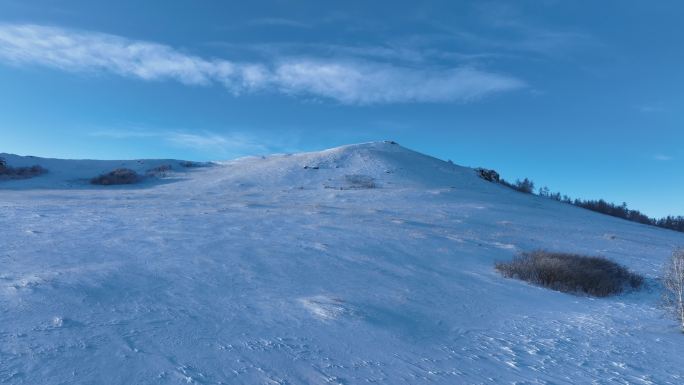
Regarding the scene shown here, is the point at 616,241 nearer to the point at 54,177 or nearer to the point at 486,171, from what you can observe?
the point at 486,171

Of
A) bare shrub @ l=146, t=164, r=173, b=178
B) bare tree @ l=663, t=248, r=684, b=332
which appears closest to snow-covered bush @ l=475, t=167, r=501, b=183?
bare shrub @ l=146, t=164, r=173, b=178

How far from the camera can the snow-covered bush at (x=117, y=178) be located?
27.8 metres

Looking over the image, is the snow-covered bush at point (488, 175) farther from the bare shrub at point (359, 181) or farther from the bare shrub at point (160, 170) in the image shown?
the bare shrub at point (160, 170)

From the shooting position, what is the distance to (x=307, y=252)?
10906 mm

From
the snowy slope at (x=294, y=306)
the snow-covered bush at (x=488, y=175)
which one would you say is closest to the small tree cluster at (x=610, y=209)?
the snow-covered bush at (x=488, y=175)

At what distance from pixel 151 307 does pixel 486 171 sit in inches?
1324

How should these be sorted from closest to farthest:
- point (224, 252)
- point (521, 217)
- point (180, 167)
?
1. point (224, 252)
2. point (521, 217)
3. point (180, 167)

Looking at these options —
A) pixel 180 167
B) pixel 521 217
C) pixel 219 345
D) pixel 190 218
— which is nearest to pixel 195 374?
pixel 219 345

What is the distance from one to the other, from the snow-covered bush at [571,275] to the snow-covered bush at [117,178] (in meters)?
22.7

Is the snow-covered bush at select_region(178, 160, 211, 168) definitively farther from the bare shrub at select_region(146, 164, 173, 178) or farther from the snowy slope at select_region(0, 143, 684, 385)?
the snowy slope at select_region(0, 143, 684, 385)

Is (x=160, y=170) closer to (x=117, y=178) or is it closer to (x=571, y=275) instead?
(x=117, y=178)

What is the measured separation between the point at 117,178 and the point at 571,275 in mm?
24560

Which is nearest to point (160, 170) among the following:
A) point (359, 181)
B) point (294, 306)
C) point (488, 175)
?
point (359, 181)

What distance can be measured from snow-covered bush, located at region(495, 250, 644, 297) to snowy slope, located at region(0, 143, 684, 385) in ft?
1.62
